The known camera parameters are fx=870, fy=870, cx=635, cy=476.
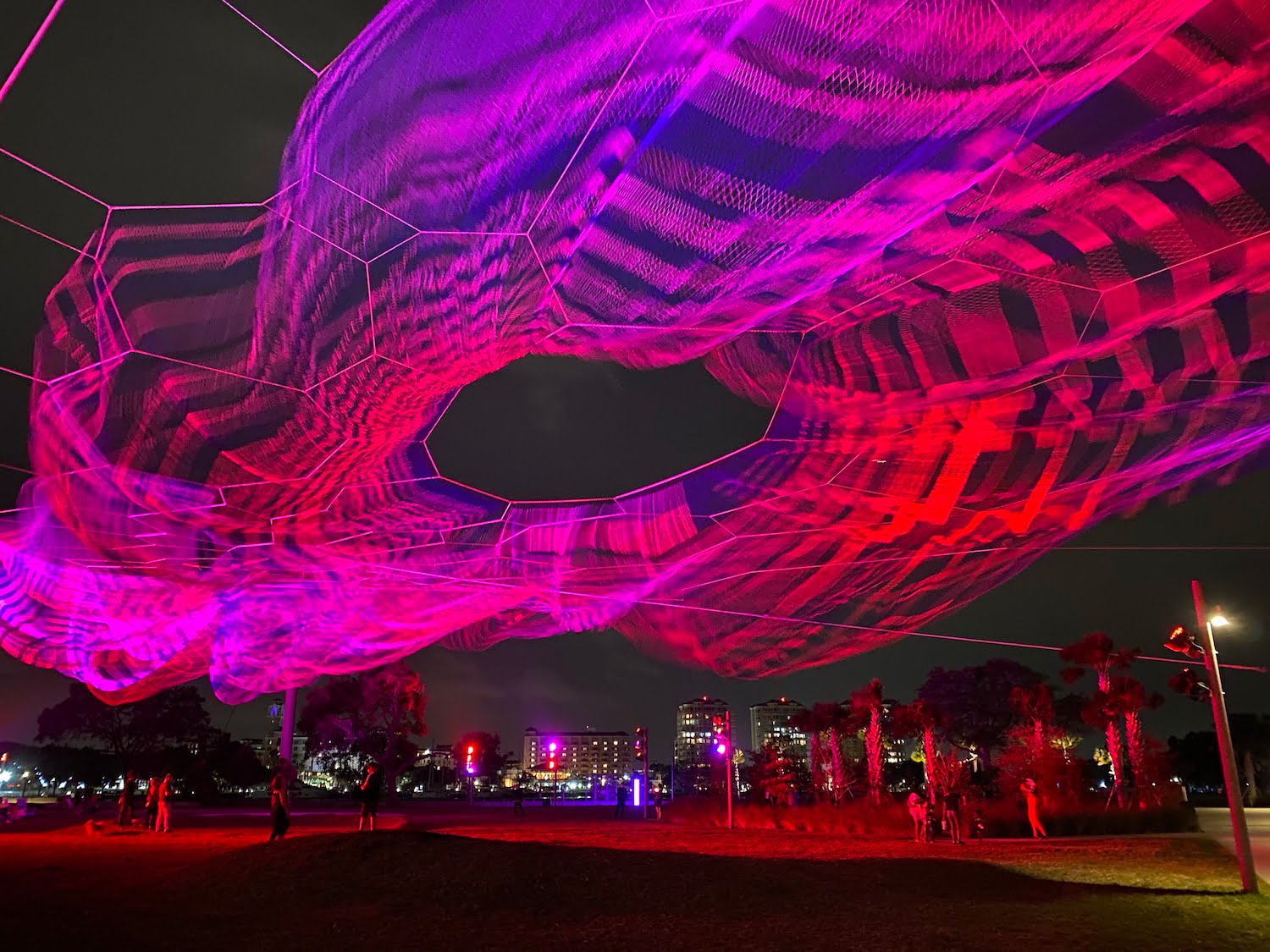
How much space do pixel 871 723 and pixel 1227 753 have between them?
28435 millimetres

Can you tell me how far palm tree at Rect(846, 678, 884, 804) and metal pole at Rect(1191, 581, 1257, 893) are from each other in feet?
74.1

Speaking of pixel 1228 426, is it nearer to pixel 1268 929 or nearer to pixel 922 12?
pixel 1268 929

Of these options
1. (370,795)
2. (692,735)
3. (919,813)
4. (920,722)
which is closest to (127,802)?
(370,795)

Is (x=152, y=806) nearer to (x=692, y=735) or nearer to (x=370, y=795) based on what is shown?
(x=370, y=795)

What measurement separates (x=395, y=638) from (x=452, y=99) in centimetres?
2286

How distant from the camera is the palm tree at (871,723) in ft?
116

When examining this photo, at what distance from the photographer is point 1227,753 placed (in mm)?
11125

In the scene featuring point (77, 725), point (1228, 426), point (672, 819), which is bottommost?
point (672, 819)

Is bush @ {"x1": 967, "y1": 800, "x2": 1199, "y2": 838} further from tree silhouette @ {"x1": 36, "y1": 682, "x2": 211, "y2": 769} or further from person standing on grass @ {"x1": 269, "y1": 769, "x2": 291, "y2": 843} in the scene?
tree silhouette @ {"x1": 36, "y1": 682, "x2": 211, "y2": 769}

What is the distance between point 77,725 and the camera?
166 feet

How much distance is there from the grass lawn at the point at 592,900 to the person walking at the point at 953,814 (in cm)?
466

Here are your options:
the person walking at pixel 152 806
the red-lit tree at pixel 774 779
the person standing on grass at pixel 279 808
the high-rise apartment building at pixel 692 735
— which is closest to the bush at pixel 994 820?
the red-lit tree at pixel 774 779

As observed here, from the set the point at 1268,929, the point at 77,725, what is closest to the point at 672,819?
the point at 1268,929

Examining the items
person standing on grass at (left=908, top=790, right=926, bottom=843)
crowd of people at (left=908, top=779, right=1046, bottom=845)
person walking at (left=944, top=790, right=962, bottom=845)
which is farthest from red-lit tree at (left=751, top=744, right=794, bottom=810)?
person walking at (left=944, top=790, right=962, bottom=845)
